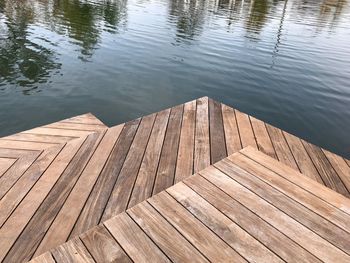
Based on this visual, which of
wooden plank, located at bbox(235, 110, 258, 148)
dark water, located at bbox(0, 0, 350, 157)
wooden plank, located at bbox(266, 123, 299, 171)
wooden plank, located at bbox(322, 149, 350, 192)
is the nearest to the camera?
wooden plank, located at bbox(322, 149, 350, 192)

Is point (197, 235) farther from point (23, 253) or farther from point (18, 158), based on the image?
point (18, 158)

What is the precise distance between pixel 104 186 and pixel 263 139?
107 inches

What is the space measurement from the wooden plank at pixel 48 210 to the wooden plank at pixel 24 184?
0.29m

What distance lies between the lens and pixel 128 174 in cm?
402

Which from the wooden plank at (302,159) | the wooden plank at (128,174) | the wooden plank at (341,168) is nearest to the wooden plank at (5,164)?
the wooden plank at (128,174)

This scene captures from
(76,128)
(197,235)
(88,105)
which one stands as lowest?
(88,105)

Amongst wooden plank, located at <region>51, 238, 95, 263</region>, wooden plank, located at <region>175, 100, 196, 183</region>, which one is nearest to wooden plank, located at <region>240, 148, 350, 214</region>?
wooden plank, located at <region>175, 100, 196, 183</region>

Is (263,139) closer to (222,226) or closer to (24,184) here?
(222,226)

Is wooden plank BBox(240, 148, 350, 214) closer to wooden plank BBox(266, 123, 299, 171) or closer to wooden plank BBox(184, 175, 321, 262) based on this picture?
wooden plank BBox(266, 123, 299, 171)

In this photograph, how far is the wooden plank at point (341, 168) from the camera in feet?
13.6

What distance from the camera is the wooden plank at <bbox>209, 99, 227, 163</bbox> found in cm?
451

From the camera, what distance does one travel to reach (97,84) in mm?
10148

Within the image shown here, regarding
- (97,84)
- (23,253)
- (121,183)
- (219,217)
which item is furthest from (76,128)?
(97,84)

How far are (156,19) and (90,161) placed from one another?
1902cm
